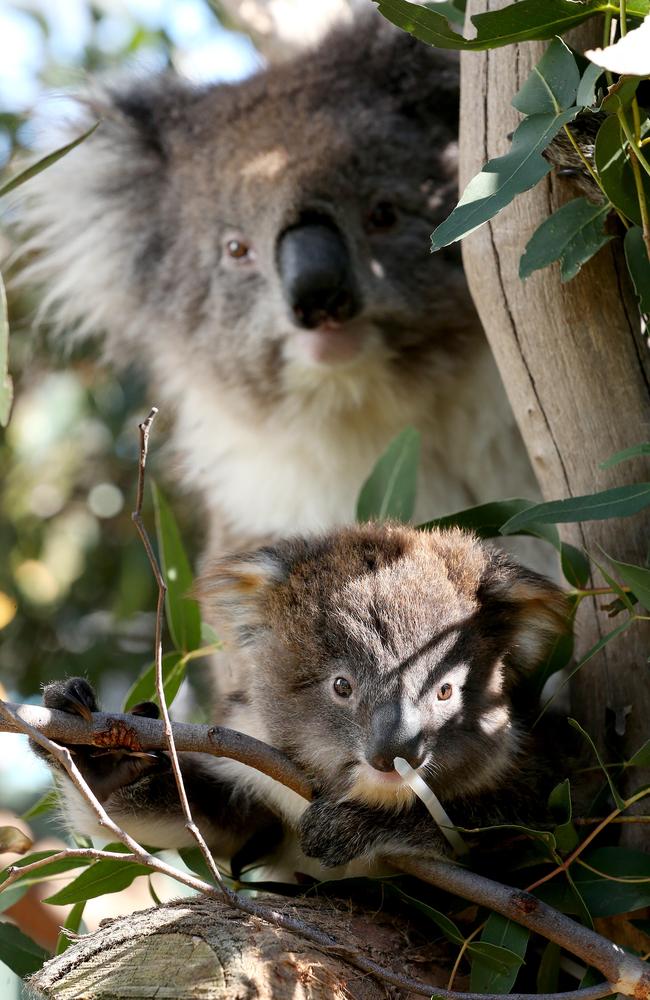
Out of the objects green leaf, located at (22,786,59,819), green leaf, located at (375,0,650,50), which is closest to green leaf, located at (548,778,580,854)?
green leaf, located at (22,786,59,819)

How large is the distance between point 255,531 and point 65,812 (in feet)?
4.22

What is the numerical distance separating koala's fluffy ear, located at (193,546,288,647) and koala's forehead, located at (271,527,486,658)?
1.3 inches

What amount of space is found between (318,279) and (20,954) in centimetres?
167

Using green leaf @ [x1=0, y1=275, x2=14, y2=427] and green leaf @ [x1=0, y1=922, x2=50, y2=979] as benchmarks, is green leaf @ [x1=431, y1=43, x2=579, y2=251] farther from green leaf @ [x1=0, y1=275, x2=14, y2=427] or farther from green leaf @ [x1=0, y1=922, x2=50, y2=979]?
green leaf @ [x1=0, y1=922, x2=50, y2=979]

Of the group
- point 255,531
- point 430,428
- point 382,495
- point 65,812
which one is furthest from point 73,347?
point 65,812

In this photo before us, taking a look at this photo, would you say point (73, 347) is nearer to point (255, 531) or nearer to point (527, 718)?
point (255, 531)

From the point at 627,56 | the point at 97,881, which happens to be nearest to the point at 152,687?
the point at 97,881

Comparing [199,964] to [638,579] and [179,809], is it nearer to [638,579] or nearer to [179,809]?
[179,809]

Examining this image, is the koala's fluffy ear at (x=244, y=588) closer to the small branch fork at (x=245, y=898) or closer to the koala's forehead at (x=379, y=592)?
the koala's forehead at (x=379, y=592)

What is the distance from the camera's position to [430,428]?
10.6 feet

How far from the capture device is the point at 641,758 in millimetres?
1760

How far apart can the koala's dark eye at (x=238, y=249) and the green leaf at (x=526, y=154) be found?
1.66 metres

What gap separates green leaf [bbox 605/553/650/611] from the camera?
169 cm

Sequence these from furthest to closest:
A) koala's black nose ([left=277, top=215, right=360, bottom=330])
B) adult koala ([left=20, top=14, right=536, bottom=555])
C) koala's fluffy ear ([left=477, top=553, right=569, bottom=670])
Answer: adult koala ([left=20, top=14, right=536, bottom=555]) < koala's black nose ([left=277, top=215, right=360, bottom=330]) < koala's fluffy ear ([left=477, top=553, right=569, bottom=670])
